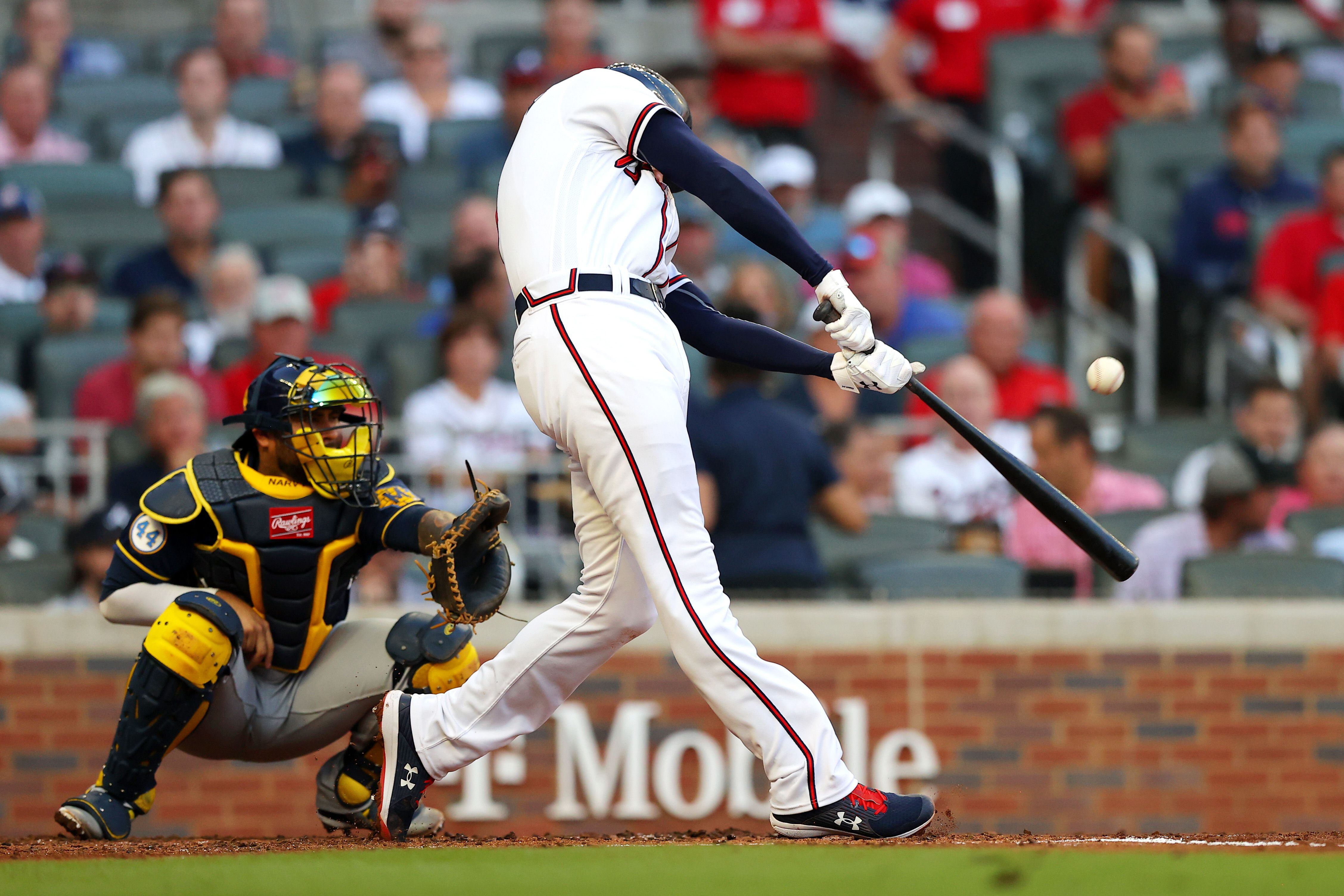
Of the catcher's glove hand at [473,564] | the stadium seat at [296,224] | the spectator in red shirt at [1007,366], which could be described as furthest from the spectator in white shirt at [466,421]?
the catcher's glove hand at [473,564]

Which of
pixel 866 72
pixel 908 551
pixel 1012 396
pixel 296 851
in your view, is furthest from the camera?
pixel 866 72

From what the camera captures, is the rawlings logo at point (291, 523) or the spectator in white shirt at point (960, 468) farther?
the spectator in white shirt at point (960, 468)

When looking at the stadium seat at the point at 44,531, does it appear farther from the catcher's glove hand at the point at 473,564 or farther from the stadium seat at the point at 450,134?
the stadium seat at the point at 450,134

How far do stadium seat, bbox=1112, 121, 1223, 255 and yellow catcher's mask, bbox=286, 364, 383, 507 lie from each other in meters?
5.77

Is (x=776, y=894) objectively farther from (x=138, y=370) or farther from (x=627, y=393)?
(x=138, y=370)

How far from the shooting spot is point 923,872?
3.14 metres

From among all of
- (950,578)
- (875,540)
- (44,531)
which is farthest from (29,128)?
(950,578)

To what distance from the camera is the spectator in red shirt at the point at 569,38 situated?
9445 millimetres

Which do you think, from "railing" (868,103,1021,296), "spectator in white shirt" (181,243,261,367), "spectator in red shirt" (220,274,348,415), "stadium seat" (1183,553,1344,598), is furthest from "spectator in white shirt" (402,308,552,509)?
"railing" (868,103,1021,296)

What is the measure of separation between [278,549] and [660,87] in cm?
144

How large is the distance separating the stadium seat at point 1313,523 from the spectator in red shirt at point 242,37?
6.15 metres

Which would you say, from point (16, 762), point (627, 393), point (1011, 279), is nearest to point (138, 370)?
point (16, 762)

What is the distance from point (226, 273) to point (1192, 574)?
4271 millimetres

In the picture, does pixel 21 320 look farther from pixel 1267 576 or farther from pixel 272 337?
pixel 1267 576
